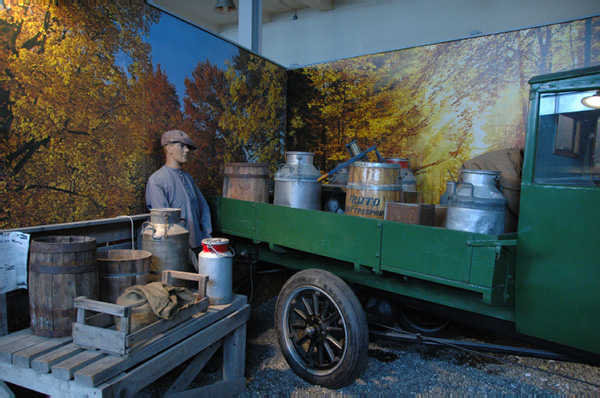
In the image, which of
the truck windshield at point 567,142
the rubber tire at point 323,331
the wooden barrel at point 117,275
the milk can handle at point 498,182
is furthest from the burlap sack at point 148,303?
the truck windshield at point 567,142

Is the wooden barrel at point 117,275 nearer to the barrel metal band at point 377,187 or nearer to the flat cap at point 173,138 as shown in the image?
the flat cap at point 173,138

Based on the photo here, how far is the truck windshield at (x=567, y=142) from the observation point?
2.55m

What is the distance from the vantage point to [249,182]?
14.7 feet

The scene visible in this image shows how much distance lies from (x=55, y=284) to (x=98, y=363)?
0.63 meters

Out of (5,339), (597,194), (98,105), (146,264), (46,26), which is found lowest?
(5,339)

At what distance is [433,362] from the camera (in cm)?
376

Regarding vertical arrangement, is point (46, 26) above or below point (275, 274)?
above

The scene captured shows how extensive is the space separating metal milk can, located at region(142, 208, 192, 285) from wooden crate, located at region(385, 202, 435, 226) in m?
1.82

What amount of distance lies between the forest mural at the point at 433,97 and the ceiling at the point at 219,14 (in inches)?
120

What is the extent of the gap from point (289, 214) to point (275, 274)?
220 cm

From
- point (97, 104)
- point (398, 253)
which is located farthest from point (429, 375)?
point (97, 104)

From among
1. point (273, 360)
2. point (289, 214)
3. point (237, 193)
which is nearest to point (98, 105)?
point (237, 193)

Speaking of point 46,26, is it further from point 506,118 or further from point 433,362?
point 506,118

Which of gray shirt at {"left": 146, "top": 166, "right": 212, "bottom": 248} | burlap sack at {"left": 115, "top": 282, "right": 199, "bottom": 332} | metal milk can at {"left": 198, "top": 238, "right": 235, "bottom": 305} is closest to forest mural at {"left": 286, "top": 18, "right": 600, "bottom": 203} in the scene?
gray shirt at {"left": 146, "top": 166, "right": 212, "bottom": 248}
